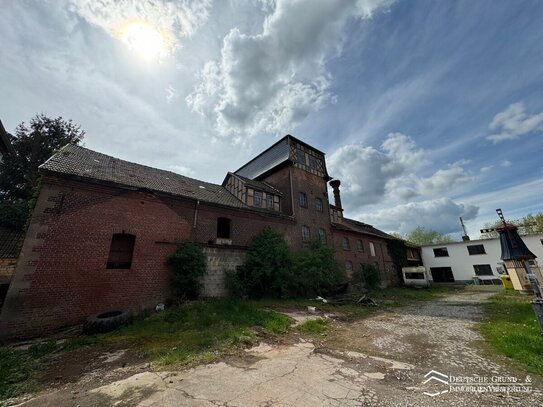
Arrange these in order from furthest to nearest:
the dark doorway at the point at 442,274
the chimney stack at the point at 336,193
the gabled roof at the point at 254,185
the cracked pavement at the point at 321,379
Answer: the dark doorway at the point at 442,274, the chimney stack at the point at 336,193, the gabled roof at the point at 254,185, the cracked pavement at the point at 321,379

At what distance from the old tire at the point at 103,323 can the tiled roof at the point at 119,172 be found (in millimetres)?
5999

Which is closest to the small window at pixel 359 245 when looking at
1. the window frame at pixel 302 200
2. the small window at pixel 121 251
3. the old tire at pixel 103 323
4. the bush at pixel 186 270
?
the window frame at pixel 302 200

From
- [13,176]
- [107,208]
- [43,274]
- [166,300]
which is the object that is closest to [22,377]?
[43,274]

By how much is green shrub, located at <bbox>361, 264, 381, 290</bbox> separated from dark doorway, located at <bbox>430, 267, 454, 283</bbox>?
14860mm

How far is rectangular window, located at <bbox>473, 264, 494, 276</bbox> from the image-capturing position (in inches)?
1106

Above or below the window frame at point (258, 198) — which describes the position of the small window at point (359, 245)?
below

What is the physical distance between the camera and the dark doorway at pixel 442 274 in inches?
1227

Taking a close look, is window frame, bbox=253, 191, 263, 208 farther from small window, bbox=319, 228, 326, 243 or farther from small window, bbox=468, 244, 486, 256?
small window, bbox=468, 244, 486, 256

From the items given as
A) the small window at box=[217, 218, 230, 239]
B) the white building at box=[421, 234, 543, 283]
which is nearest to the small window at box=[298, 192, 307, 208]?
the small window at box=[217, 218, 230, 239]

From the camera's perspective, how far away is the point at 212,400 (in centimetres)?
360

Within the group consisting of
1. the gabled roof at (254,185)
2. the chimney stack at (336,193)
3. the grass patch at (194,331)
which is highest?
the chimney stack at (336,193)

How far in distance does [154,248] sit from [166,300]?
8.71ft

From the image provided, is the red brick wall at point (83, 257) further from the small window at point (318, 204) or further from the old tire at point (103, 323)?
the small window at point (318, 204)

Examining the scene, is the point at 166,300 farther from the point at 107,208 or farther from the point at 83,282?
the point at 107,208
